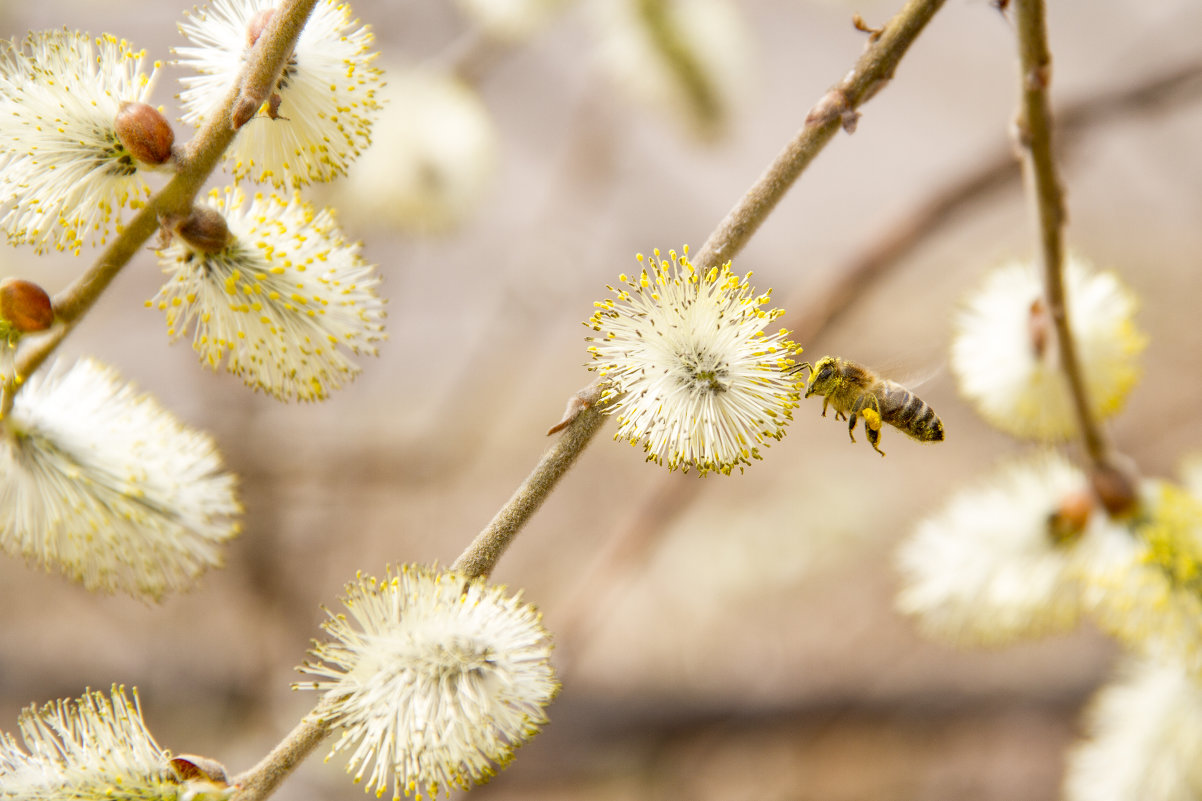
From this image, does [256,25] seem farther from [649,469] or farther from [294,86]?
[649,469]

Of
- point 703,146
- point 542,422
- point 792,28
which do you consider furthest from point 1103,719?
point 792,28

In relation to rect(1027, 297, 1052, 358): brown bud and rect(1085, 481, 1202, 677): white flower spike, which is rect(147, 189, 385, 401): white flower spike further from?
rect(1085, 481, 1202, 677): white flower spike

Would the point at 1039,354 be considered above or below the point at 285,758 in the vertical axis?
above

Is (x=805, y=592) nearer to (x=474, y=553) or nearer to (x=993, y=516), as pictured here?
(x=993, y=516)

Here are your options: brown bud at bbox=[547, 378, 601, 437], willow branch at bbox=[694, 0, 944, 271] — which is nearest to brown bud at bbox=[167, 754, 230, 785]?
brown bud at bbox=[547, 378, 601, 437]

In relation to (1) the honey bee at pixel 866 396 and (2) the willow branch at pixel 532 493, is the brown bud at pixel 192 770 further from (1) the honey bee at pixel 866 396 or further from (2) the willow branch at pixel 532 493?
(1) the honey bee at pixel 866 396

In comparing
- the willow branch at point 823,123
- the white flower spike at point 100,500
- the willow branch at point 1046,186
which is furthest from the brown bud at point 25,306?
the willow branch at point 1046,186

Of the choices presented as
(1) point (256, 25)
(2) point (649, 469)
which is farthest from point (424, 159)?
(2) point (649, 469)
